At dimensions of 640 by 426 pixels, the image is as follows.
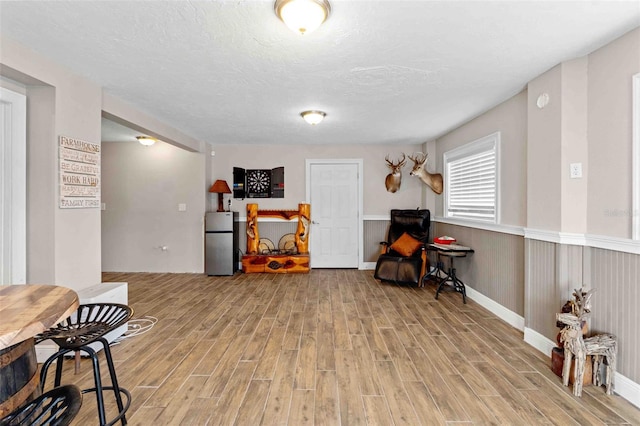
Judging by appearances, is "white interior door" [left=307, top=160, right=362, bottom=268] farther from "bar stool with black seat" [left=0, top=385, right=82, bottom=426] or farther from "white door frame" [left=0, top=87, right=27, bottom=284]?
"bar stool with black seat" [left=0, top=385, right=82, bottom=426]

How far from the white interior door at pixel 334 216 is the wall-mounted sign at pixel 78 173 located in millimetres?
3624

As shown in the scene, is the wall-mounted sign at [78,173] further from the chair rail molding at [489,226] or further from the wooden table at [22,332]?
the chair rail molding at [489,226]

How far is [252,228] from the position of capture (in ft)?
18.8

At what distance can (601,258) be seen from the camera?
2260mm

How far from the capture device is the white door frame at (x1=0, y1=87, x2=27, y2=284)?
7.77 ft

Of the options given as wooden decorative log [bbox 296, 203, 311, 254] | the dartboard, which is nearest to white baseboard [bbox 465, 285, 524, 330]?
wooden decorative log [bbox 296, 203, 311, 254]

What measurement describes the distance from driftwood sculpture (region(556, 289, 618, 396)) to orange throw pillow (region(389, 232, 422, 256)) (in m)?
2.79

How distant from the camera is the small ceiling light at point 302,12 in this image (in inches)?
65.7

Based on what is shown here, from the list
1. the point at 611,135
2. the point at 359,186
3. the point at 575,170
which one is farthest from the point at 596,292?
the point at 359,186

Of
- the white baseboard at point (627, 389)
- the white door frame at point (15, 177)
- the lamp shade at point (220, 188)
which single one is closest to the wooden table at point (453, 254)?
the white baseboard at point (627, 389)

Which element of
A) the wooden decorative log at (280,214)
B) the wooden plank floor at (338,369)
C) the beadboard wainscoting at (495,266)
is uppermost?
the wooden decorative log at (280,214)

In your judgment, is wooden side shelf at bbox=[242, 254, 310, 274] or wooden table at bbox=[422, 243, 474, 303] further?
wooden side shelf at bbox=[242, 254, 310, 274]

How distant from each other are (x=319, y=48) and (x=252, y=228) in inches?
157

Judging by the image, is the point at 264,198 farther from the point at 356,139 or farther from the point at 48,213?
the point at 48,213
